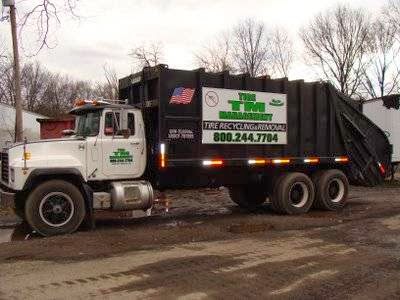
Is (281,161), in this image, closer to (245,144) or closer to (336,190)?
(245,144)

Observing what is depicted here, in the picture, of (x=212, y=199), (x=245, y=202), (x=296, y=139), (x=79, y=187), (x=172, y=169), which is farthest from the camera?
(x=212, y=199)

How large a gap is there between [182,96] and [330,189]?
4.93 metres

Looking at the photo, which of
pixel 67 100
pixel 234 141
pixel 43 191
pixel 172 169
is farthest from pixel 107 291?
pixel 67 100

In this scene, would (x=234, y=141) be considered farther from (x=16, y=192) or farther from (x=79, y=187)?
(x=16, y=192)

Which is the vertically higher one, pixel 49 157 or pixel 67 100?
pixel 67 100

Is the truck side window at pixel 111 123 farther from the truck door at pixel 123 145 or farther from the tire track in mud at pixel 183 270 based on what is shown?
the tire track in mud at pixel 183 270

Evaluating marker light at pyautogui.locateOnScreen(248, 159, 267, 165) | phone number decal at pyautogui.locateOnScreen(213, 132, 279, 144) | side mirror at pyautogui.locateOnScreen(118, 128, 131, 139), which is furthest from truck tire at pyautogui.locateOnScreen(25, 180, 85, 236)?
marker light at pyautogui.locateOnScreen(248, 159, 267, 165)

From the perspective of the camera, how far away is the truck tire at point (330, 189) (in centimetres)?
1348

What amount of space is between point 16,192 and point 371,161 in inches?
357

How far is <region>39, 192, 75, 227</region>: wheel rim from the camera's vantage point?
33.1ft

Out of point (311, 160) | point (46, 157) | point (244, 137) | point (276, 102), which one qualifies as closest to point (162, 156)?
point (244, 137)

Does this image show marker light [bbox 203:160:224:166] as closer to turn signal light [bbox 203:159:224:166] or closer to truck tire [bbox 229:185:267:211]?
turn signal light [bbox 203:159:224:166]

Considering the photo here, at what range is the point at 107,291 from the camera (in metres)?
6.29

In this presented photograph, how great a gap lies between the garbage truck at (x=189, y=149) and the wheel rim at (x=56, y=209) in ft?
0.06
